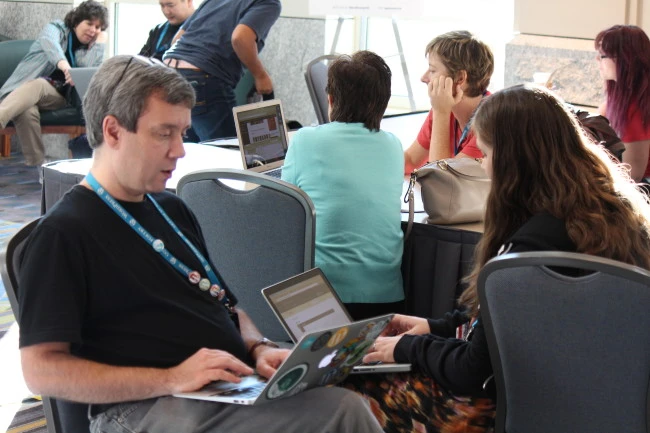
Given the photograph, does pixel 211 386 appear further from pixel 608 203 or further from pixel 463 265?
pixel 463 265

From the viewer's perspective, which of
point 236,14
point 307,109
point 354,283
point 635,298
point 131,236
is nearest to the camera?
point 635,298

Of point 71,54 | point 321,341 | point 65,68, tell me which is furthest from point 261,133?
point 71,54

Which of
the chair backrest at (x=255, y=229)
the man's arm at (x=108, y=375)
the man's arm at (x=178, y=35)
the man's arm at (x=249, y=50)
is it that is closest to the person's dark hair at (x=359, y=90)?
the chair backrest at (x=255, y=229)

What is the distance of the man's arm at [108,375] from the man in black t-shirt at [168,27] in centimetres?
381

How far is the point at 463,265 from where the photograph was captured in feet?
9.17

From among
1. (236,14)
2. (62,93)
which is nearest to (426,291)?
(236,14)

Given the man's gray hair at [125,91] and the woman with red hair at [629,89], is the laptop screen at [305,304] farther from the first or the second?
the woman with red hair at [629,89]

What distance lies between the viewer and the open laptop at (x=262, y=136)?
136 inches

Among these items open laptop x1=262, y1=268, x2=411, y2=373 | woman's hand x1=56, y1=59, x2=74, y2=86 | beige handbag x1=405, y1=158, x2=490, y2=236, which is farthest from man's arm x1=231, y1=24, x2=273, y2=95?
open laptop x1=262, y1=268, x2=411, y2=373

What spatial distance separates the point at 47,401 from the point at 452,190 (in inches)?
56.6

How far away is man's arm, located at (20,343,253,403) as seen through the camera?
1.56m

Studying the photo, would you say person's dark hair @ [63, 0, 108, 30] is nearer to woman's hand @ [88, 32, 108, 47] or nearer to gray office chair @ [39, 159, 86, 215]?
woman's hand @ [88, 32, 108, 47]

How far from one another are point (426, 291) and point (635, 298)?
52.9 inches

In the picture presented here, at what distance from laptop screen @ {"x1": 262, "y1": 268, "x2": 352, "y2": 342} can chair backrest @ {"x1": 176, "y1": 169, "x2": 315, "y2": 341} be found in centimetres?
47
